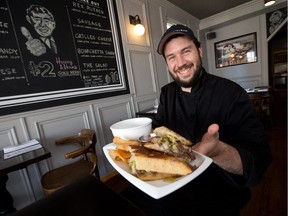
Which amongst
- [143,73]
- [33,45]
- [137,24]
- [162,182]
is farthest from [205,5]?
[162,182]

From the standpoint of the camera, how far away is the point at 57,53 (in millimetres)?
1849

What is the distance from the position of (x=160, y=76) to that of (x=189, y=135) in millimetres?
2334

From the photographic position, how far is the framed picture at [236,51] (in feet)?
14.3

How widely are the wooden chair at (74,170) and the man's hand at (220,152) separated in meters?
1.15

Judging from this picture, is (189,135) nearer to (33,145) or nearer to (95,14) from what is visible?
(33,145)

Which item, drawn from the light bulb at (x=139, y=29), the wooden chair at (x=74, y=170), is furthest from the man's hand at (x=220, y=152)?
the light bulb at (x=139, y=29)

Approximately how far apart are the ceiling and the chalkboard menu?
6.69ft

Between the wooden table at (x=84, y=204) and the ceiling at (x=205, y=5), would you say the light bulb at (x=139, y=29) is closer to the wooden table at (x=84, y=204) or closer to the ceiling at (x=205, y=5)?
the ceiling at (x=205, y=5)

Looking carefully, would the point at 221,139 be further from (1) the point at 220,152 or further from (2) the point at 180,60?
(2) the point at 180,60

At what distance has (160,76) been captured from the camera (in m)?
3.20

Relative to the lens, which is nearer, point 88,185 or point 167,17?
point 88,185

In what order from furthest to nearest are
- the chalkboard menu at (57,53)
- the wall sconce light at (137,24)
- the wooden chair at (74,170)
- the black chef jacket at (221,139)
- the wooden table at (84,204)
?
the wall sconce light at (137,24)
the chalkboard menu at (57,53)
the wooden chair at (74,170)
the black chef jacket at (221,139)
the wooden table at (84,204)

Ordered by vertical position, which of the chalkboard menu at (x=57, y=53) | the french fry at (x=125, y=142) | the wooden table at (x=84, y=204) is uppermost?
the chalkboard menu at (x=57, y=53)

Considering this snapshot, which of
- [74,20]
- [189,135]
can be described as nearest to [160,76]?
[74,20]
